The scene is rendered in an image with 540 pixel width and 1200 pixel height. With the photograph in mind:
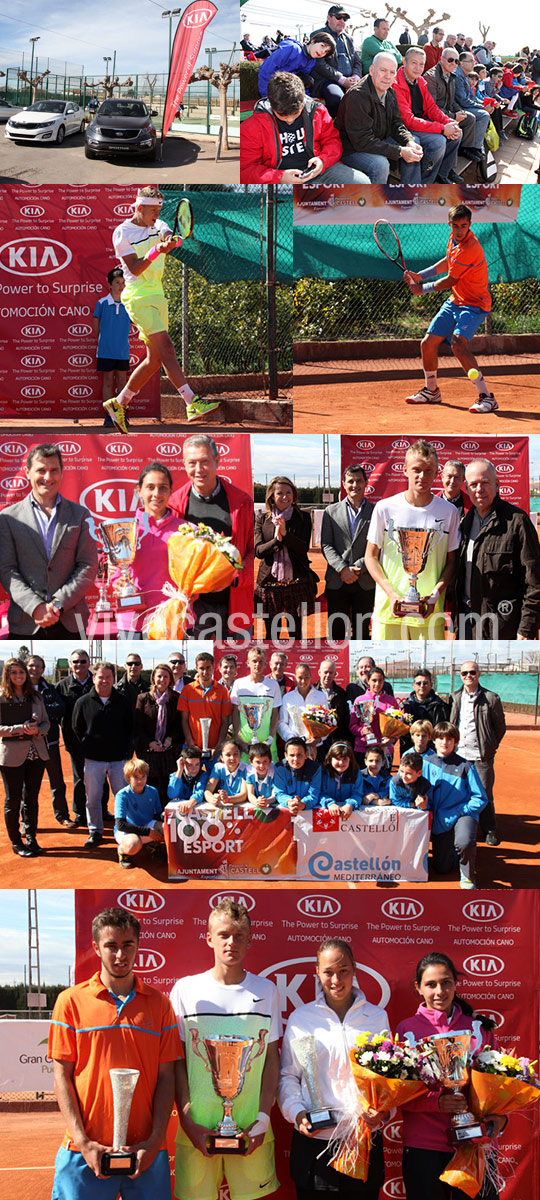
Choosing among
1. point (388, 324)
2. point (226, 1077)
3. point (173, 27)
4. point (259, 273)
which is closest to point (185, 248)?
point (259, 273)

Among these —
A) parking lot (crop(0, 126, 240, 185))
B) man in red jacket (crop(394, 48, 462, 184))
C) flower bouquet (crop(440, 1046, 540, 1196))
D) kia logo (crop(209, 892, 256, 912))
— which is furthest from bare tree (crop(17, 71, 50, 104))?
flower bouquet (crop(440, 1046, 540, 1196))

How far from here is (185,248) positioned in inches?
413

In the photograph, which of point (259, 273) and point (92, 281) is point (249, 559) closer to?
point (92, 281)

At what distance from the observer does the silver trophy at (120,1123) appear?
16.5ft

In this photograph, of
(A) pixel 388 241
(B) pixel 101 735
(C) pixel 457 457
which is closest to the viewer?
(B) pixel 101 735

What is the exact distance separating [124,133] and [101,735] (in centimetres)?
572

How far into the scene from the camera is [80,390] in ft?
32.9

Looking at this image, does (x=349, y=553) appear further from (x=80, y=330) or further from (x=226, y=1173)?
(x=226, y=1173)

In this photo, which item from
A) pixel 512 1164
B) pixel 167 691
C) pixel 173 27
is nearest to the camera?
pixel 512 1164

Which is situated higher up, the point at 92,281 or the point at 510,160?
the point at 510,160

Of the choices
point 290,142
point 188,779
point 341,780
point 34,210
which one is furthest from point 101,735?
point 290,142

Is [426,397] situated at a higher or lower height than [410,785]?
higher

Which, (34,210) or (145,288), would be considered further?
(34,210)

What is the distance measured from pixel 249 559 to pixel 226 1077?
161 inches
